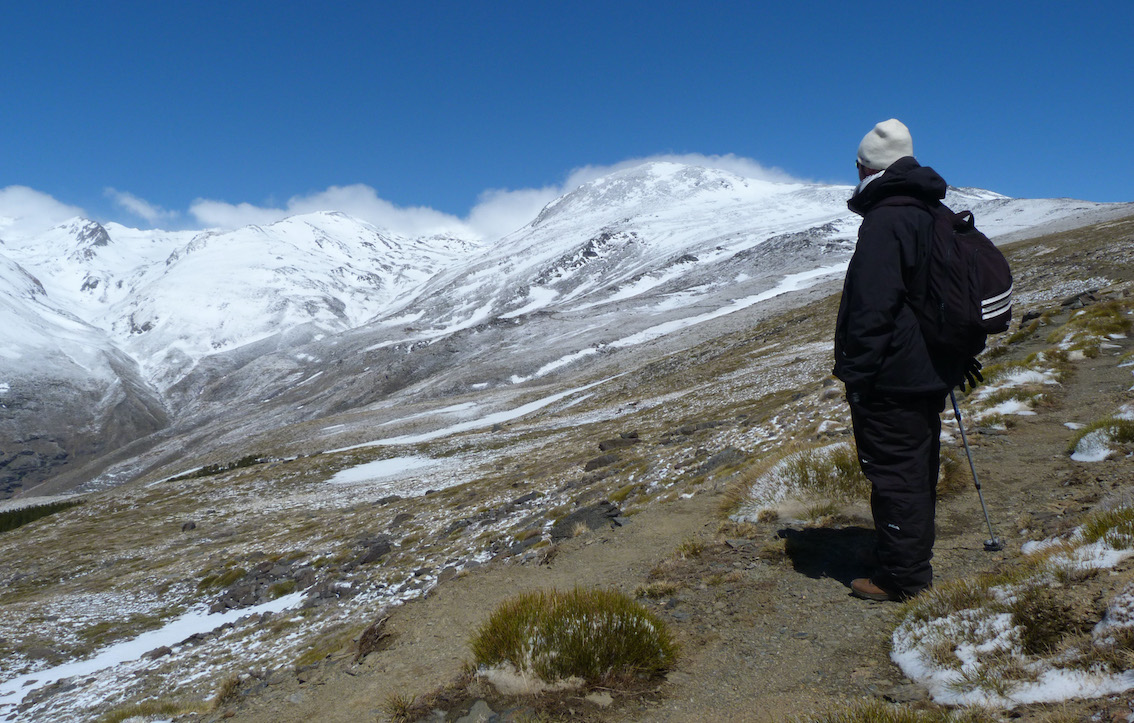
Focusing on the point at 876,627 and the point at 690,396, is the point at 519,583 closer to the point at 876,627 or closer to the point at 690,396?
the point at 876,627

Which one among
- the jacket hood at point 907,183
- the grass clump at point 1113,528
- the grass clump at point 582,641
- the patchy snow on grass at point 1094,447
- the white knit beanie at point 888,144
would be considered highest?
the white knit beanie at point 888,144

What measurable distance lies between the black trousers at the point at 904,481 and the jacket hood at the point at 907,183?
1.75 metres

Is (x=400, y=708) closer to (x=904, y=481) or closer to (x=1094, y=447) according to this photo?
(x=904, y=481)

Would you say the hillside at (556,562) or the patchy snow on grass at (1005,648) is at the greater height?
the patchy snow on grass at (1005,648)

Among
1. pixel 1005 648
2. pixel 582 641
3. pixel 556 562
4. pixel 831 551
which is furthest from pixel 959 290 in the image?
pixel 556 562

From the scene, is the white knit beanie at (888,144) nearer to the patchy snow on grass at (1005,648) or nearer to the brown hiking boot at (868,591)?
the patchy snow on grass at (1005,648)

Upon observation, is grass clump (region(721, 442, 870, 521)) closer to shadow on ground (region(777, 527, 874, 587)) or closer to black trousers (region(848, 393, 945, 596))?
shadow on ground (region(777, 527, 874, 587))

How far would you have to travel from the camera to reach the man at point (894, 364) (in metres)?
5.13

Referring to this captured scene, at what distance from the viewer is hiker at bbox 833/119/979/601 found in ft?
16.8

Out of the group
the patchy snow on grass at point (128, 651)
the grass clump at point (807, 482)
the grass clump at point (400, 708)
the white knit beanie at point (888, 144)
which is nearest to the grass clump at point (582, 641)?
the grass clump at point (400, 708)

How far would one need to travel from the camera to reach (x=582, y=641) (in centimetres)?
514

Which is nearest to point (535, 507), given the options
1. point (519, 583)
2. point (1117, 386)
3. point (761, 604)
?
point (519, 583)

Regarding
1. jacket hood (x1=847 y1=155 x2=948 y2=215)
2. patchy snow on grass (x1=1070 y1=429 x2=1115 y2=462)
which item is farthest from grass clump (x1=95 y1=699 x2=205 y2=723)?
patchy snow on grass (x1=1070 y1=429 x2=1115 y2=462)

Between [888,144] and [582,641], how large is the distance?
5114mm
